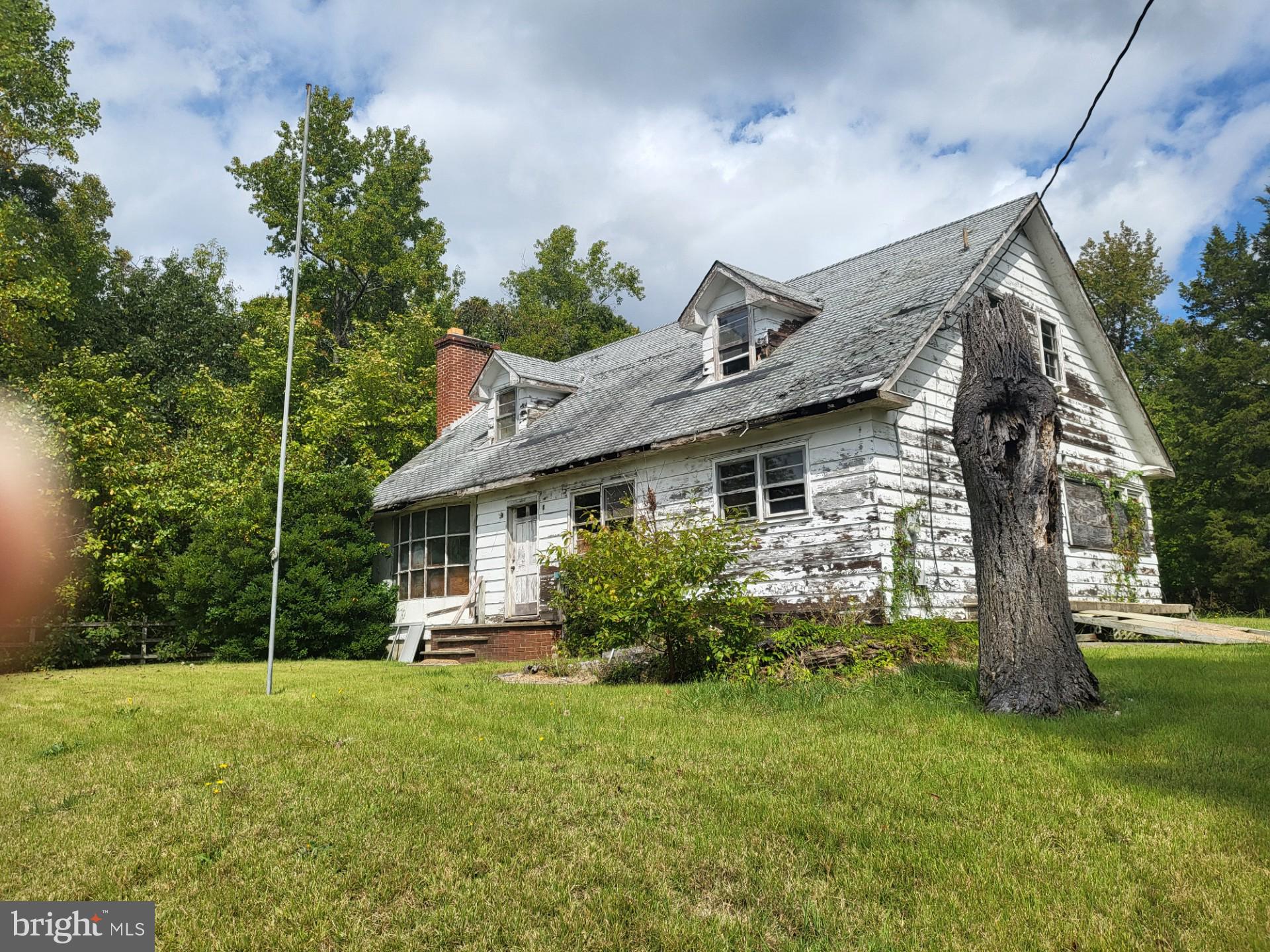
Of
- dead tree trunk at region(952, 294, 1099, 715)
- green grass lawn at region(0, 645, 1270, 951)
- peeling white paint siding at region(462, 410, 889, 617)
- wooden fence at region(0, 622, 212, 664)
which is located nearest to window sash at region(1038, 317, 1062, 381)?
Answer: peeling white paint siding at region(462, 410, 889, 617)

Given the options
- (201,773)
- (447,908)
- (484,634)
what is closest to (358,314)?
(484,634)

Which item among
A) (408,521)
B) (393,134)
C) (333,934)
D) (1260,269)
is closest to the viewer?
(333,934)

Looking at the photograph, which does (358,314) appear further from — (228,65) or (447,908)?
(447,908)

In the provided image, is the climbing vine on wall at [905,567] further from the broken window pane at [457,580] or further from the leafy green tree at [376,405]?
the leafy green tree at [376,405]

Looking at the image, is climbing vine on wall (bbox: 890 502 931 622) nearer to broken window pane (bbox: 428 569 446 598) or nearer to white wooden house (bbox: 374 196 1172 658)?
white wooden house (bbox: 374 196 1172 658)

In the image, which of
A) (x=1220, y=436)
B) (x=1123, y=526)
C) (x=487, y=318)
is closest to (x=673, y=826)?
(x=1123, y=526)

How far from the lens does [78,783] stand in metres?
5.05

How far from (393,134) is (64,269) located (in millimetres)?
13521

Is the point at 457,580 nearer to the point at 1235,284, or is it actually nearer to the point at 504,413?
the point at 504,413

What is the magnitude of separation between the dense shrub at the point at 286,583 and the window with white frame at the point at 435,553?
1161 mm

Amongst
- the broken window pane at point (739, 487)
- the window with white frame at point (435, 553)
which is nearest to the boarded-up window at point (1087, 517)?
the broken window pane at point (739, 487)

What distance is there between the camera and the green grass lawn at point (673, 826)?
10.3ft

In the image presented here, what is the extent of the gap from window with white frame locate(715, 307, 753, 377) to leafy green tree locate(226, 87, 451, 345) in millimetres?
21949

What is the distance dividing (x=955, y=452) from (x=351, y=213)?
101 feet
